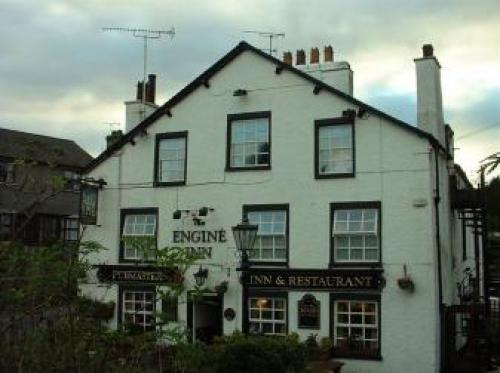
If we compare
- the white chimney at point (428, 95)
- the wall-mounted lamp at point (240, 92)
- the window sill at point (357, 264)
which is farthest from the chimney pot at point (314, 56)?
the window sill at point (357, 264)

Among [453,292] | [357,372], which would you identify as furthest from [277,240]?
[453,292]

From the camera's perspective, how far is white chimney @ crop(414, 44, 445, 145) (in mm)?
19750

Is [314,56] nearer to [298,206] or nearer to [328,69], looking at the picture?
[328,69]

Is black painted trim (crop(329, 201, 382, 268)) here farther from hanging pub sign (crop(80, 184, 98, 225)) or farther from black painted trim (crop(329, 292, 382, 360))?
hanging pub sign (crop(80, 184, 98, 225))

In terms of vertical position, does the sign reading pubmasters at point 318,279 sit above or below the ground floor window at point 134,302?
above

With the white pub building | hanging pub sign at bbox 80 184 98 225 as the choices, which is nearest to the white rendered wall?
the white pub building

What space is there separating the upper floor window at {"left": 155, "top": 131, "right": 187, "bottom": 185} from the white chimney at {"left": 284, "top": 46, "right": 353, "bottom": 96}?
15.1 ft

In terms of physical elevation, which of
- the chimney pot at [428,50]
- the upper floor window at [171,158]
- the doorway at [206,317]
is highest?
the chimney pot at [428,50]

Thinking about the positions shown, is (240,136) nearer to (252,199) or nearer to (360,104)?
(252,199)

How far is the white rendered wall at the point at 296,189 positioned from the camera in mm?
18234

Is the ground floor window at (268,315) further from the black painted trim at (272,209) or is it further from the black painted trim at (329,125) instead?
the black painted trim at (329,125)

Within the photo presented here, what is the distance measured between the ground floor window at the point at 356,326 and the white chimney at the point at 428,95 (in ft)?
18.0

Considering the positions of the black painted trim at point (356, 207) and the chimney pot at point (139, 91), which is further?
the chimney pot at point (139, 91)

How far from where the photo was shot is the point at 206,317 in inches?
872
